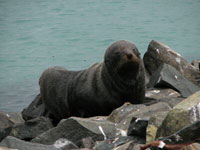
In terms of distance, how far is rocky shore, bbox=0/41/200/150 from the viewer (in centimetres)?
335

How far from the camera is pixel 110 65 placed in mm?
6941

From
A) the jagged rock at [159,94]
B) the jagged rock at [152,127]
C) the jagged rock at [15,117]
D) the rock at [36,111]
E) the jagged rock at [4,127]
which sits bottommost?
the jagged rock at [15,117]

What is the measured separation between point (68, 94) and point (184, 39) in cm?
1599

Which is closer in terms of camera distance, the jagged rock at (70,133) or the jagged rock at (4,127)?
the jagged rock at (70,133)

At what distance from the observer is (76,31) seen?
79.7 ft

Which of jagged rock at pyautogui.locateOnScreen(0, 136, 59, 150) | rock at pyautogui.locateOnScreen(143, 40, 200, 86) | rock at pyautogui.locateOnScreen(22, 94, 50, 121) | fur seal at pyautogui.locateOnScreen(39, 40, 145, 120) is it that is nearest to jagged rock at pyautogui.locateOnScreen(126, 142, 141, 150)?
jagged rock at pyautogui.locateOnScreen(0, 136, 59, 150)

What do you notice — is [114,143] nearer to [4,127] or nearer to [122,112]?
[122,112]

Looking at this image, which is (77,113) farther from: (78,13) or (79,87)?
(78,13)

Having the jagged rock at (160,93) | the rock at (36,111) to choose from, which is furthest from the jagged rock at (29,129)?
the jagged rock at (160,93)

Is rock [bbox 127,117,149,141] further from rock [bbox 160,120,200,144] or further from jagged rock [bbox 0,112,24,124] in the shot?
jagged rock [bbox 0,112,24,124]

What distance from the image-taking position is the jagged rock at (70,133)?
192 inches

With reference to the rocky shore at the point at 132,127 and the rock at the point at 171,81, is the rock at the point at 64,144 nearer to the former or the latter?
the rocky shore at the point at 132,127

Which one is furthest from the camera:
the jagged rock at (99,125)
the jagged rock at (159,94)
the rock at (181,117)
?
the jagged rock at (159,94)

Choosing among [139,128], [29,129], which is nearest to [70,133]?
[139,128]
